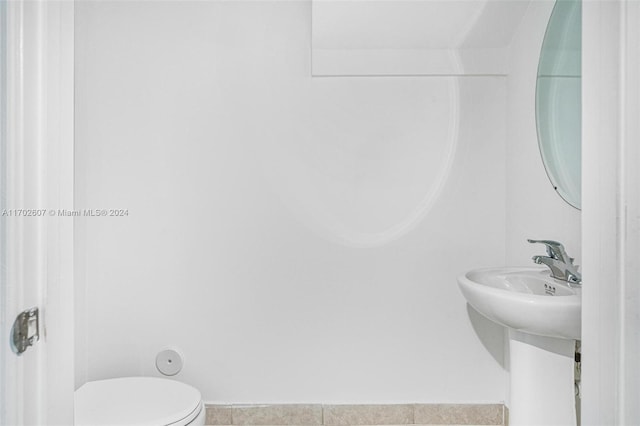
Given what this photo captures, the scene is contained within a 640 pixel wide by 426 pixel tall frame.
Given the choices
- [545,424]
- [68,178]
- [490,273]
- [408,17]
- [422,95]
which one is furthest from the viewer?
[422,95]

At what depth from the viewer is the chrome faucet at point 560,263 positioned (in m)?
1.32

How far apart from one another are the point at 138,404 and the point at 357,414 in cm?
86

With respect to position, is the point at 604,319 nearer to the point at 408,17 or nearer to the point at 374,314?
the point at 374,314

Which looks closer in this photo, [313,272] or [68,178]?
[68,178]

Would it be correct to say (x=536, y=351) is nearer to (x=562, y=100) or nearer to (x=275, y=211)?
(x=562, y=100)

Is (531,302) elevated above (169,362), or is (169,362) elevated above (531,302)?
(531,302)

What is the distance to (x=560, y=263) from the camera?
4.45 feet

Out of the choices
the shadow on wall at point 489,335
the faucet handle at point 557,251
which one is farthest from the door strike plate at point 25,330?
the shadow on wall at point 489,335

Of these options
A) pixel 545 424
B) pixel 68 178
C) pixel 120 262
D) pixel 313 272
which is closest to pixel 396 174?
pixel 313 272

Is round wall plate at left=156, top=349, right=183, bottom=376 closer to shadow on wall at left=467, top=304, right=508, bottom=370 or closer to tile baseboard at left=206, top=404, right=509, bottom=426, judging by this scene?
tile baseboard at left=206, top=404, right=509, bottom=426

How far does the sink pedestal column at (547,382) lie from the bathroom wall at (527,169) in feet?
1.06

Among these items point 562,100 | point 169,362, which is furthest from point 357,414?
point 562,100

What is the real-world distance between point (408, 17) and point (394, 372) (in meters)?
1.41

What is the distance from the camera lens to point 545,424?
1.33 meters
